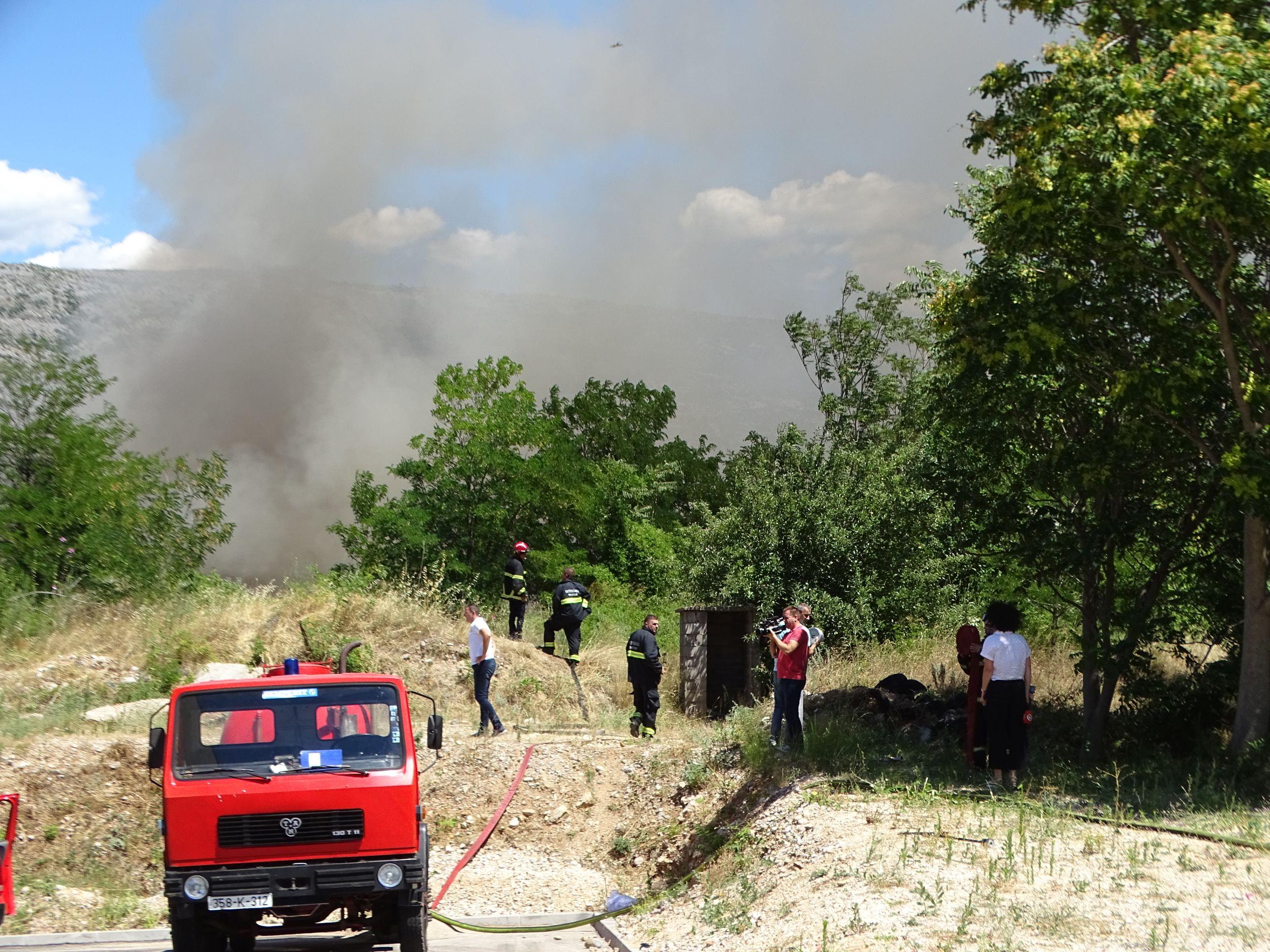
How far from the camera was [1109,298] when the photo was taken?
12.0m

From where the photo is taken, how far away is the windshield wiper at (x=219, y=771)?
26.3 feet

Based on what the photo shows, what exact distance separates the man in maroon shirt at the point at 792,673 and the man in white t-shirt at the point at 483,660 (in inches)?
175

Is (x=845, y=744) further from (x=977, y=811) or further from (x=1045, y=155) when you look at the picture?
(x=1045, y=155)

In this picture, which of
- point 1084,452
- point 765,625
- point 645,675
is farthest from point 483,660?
point 1084,452

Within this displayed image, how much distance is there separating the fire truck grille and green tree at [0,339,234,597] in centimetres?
1706

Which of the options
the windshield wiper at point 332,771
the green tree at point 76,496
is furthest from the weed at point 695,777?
the green tree at point 76,496

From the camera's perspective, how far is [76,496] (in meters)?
24.0

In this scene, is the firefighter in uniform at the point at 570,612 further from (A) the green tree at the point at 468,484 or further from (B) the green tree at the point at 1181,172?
(A) the green tree at the point at 468,484

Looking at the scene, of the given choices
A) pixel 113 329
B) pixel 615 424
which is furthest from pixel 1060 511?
pixel 113 329

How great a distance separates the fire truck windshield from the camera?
8.14 metres

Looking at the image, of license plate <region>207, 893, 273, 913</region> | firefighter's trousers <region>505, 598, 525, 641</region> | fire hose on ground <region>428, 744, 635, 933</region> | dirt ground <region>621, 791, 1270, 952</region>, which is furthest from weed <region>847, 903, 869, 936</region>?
firefighter's trousers <region>505, 598, 525, 641</region>

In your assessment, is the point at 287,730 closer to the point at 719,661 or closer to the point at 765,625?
the point at 765,625

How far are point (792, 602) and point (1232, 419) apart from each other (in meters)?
10.8

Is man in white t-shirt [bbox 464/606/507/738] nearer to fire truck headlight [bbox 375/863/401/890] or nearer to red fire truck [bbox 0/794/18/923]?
red fire truck [bbox 0/794/18/923]
